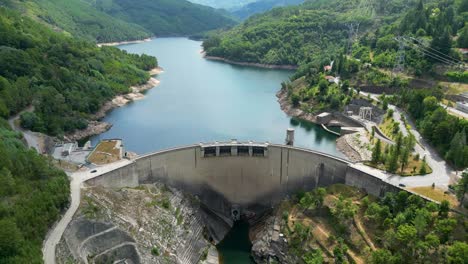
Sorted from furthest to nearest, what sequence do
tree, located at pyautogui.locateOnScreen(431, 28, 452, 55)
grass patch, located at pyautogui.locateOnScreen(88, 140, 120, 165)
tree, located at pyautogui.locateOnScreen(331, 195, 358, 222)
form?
tree, located at pyautogui.locateOnScreen(431, 28, 452, 55) < grass patch, located at pyautogui.locateOnScreen(88, 140, 120, 165) < tree, located at pyautogui.locateOnScreen(331, 195, 358, 222)

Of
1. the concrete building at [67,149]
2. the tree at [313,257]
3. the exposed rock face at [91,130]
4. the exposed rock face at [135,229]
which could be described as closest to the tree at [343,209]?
the tree at [313,257]

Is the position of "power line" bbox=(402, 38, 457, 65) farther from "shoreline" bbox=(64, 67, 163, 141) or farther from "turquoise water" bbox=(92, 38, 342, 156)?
"shoreline" bbox=(64, 67, 163, 141)

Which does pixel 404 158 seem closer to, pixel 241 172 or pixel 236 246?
pixel 241 172

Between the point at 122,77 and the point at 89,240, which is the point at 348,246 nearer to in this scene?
the point at 89,240

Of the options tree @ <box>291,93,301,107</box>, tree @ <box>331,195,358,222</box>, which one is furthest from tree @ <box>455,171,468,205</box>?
tree @ <box>291,93,301,107</box>

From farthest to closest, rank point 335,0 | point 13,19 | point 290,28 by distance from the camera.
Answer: point 335,0 → point 290,28 → point 13,19

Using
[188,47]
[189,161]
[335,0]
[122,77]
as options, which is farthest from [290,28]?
[189,161]
